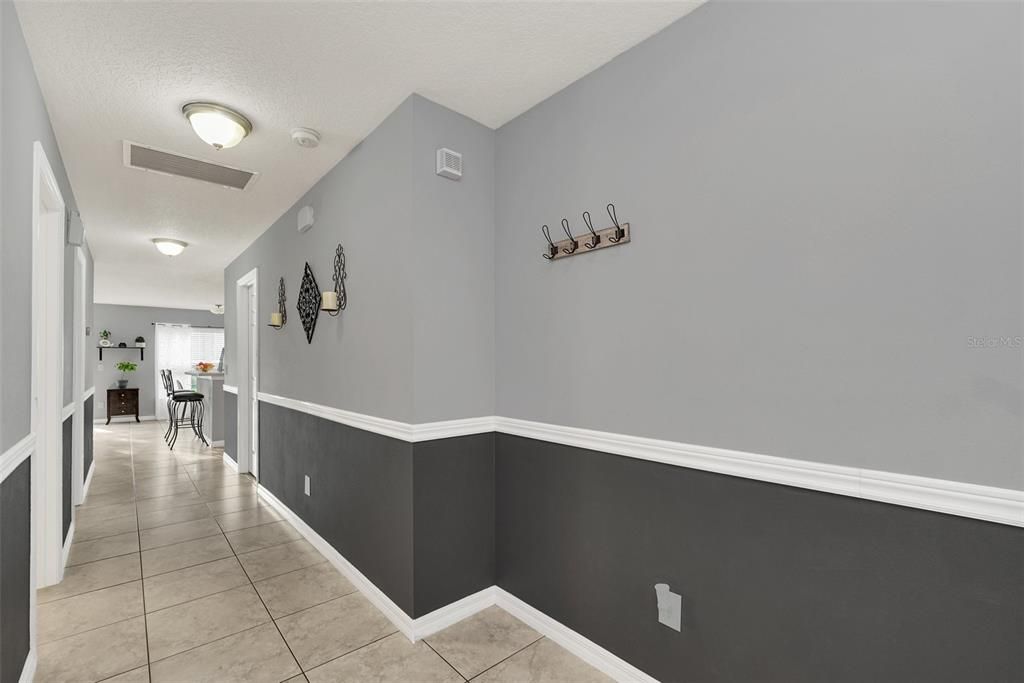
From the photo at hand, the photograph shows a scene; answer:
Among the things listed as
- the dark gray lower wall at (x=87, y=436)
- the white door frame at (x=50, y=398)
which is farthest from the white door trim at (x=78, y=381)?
the white door frame at (x=50, y=398)

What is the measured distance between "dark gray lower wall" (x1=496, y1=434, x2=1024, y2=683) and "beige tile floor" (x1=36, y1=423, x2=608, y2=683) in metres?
0.37

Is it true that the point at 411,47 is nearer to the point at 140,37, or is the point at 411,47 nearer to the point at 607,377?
the point at 140,37

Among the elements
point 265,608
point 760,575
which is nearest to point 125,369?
point 265,608

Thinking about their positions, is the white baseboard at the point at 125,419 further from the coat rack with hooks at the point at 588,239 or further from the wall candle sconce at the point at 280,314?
the coat rack with hooks at the point at 588,239

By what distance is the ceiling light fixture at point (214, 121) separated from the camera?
2352 mm

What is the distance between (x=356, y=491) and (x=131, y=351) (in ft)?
33.8

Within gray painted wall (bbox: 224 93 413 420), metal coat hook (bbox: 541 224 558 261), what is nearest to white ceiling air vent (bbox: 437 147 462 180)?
gray painted wall (bbox: 224 93 413 420)

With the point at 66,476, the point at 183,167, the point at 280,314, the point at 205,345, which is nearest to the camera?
the point at 183,167

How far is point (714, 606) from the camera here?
164cm

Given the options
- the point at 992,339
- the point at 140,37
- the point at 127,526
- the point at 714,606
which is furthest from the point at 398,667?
the point at 127,526

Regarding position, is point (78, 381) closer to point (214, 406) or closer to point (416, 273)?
point (214, 406)

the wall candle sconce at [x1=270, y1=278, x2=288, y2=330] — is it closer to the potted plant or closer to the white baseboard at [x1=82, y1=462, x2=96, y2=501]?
the white baseboard at [x1=82, y1=462, x2=96, y2=501]

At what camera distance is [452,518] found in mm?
2361

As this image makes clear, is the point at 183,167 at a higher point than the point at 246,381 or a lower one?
higher
